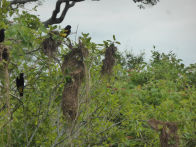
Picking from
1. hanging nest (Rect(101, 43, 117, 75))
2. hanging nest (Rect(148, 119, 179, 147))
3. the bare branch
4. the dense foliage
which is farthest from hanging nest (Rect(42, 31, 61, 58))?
the bare branch

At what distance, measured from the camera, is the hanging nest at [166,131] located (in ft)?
11.7

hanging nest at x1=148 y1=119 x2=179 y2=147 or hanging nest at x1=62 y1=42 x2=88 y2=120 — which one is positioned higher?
hanging nest at x1=62 y1=42 x2=88 y2=120

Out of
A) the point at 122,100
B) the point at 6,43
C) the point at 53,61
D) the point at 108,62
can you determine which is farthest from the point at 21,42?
the point at 122,100

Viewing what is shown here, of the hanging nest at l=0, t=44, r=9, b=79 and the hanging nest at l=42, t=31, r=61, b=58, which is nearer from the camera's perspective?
the hanging nest at l=0, t=44, r=9, b=79

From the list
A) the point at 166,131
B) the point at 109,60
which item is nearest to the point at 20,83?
the point at 109,60

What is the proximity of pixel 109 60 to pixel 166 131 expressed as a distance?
122cm

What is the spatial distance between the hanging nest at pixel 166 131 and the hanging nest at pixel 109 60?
2.95 feet

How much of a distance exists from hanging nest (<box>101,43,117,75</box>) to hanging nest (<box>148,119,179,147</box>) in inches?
35.5

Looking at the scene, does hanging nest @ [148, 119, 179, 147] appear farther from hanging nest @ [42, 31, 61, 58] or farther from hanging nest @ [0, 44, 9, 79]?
hanging nest @ [0, 44, 9, 79]

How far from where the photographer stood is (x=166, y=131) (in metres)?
3.60

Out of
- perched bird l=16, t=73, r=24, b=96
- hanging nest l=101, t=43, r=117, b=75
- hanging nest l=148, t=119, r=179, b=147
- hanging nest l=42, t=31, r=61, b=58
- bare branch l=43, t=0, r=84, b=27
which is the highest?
bare branch l=43, t=0, r=84, b=27

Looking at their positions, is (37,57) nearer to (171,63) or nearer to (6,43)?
(6,43)

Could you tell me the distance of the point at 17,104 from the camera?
354cm

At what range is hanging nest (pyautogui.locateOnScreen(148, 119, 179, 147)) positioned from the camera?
11.7ft
